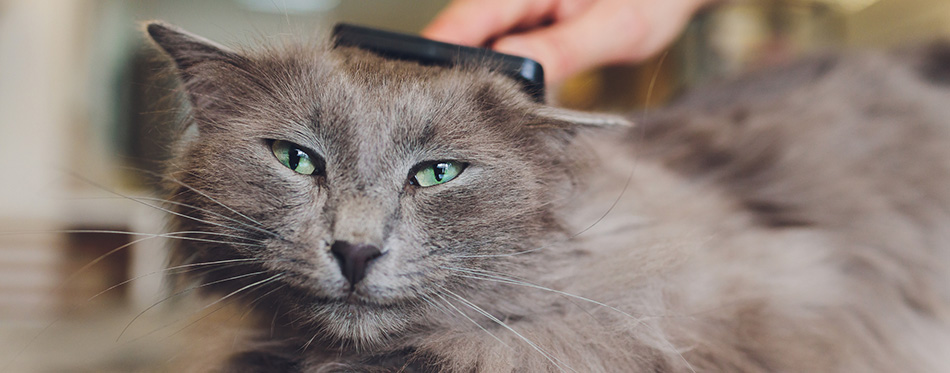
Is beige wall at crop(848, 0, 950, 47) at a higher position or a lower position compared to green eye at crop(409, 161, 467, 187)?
higher

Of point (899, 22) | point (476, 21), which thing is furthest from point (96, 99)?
point (899, 22)

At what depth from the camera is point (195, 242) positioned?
779 mm

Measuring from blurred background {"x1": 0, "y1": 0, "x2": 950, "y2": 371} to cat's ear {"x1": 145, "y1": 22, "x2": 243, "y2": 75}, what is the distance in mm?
1306

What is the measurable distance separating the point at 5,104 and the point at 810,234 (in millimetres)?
3731

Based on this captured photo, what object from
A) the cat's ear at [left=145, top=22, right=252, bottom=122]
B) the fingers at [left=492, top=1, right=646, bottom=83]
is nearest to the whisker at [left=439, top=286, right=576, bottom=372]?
the cat's ear at [left=145, top=22, right=252, bottom=122]

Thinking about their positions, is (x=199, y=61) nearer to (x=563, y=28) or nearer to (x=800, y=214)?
(x=563, y=28)

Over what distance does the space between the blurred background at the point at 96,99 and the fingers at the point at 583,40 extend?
19.0 inches

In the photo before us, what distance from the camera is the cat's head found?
63 cm

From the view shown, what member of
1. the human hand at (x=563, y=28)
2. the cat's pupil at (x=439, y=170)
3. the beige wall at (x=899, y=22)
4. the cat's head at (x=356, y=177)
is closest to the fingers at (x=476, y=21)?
the human hand at (x=563, y=28)

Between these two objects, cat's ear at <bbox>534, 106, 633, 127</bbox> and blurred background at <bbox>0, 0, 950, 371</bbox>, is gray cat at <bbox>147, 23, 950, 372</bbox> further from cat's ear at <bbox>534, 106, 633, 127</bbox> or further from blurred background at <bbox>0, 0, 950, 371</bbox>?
blurred background at <bbox>0, 0, 950, 371</bbox>

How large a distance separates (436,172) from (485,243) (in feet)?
0.35

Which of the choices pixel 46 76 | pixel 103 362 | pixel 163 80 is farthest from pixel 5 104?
pixel 163 80

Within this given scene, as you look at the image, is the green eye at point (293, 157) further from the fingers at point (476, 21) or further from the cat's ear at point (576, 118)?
the fingers at point (476, 21)

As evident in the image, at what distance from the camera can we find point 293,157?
71cm
